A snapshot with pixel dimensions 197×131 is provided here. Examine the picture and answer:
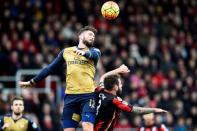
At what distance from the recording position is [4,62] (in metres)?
20.6

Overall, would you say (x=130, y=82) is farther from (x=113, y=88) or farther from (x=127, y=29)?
(x=113, y=88)

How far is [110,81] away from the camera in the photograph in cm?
1240

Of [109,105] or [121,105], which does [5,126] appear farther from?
[121,105]

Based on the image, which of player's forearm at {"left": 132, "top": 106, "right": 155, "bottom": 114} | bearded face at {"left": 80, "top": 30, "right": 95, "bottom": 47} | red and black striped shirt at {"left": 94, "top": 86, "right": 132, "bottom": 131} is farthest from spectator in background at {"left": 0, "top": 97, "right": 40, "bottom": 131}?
player's forearm at {"left": 132, "top": 106, "right": 155, "bottom": 114}

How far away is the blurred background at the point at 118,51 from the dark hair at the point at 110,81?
6.88 meters

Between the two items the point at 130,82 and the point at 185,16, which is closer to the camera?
the point at 130,82

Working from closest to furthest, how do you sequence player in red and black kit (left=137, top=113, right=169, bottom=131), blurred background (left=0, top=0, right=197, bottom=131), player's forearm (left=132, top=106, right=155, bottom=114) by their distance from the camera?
1. player's forearm (left=132, top=106, right=155, bottom=114)
2. player in red and black kit (left=137, top=113, right=169, bottom=131)
3. blurred background (left=0, top=0, right=197, bottom=131)

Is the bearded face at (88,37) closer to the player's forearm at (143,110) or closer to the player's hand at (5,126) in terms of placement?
the player's forearm at (143,110)

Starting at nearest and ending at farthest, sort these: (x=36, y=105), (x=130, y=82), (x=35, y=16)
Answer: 1. (x=36, y=105)
2. (x=130, y=82)
3. (x=35, y=16)

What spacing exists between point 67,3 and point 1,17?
311 centimetres

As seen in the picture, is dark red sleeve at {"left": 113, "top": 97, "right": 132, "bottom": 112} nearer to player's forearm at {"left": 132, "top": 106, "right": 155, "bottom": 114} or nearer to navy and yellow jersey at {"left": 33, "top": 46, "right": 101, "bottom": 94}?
player's forearm at {"left": 132, "top": 106, "right": 155, "bottom": 114}

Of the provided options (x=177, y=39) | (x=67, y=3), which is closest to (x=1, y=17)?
(x=67, y=3)

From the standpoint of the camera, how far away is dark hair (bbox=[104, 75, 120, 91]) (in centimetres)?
1239

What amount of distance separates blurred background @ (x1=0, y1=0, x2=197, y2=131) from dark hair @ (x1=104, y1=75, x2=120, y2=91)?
6.88 meters
